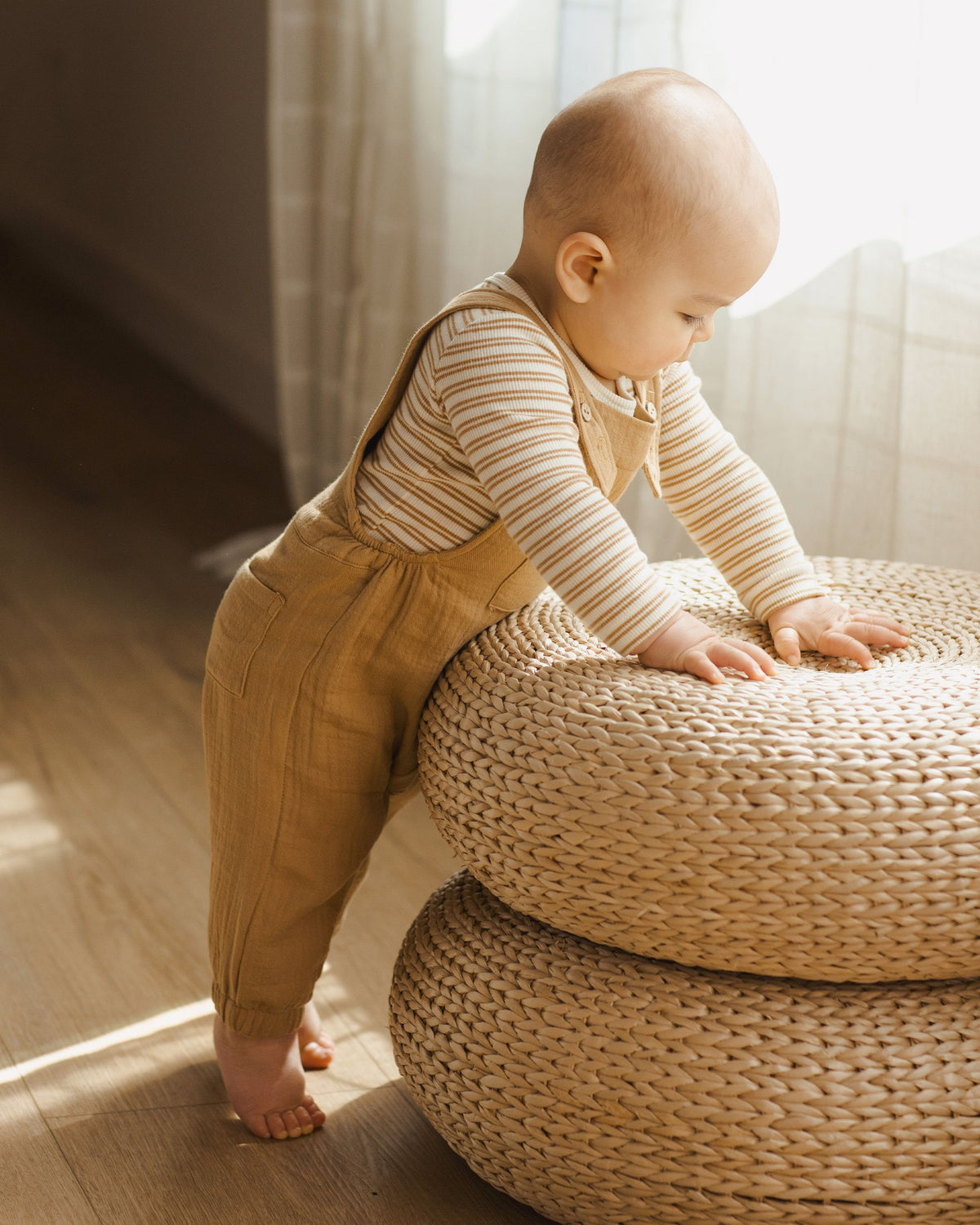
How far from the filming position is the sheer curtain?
129cm

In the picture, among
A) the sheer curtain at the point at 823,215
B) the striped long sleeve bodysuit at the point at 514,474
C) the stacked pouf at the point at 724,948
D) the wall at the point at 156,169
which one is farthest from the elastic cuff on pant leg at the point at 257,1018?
the wall at the point at 156,169

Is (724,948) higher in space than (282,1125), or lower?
higher

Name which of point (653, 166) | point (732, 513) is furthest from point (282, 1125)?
point (653, 166)

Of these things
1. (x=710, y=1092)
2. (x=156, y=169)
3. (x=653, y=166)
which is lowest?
(x=156, y=169)

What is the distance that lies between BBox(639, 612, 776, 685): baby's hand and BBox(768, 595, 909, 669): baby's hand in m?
0.08

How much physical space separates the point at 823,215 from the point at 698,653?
0.69 meters

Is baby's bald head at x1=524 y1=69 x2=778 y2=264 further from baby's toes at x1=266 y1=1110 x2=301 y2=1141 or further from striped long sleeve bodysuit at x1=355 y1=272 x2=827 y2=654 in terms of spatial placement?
baby's toes at x1=266 y1=1110 x2=301 y2=1141

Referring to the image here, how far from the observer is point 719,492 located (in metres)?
1.08

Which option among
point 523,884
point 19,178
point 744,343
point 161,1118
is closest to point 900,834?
point 523,884

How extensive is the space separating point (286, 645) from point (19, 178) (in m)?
4.21

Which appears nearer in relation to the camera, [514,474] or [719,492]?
[514,474]

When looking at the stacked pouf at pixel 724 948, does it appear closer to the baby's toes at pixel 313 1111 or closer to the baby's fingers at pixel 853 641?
the baby's fingers at pixel 853 641

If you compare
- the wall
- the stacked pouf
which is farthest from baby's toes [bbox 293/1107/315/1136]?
the wall

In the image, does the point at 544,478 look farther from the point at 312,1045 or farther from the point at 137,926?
the point at 137,926
